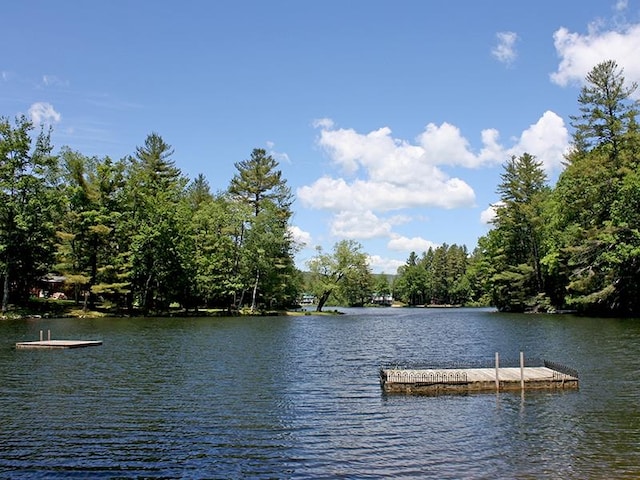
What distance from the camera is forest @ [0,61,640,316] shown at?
5841cm

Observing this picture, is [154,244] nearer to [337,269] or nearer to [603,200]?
[337,269]

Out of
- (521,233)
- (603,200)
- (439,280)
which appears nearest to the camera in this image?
(603,200)

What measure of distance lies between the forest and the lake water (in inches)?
1262

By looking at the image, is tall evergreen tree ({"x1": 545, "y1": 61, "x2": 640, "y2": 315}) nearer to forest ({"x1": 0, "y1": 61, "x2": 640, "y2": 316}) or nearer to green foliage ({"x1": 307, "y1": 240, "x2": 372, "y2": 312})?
forest ({"x1": 0, "y1": 61, "x2": 640, "y2": 316})

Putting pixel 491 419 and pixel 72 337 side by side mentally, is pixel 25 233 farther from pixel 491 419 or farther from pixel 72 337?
pixel 491 419

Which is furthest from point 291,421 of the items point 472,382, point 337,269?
point 337,269

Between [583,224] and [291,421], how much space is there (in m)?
56.1

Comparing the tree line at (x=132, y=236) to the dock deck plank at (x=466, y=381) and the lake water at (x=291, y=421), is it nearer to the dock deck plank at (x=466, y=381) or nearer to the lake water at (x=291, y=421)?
the lake water at (x=291, y=421)

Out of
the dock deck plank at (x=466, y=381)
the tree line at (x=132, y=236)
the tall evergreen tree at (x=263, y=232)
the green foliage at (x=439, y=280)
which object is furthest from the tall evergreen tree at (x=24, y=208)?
the green foliage at (x=439, y=280)

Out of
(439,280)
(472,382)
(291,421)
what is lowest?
(291,421)

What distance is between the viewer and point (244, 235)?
78.6 meters

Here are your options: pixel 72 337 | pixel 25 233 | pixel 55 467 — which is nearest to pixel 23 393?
pixel 55 467

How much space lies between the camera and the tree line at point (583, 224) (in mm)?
55125

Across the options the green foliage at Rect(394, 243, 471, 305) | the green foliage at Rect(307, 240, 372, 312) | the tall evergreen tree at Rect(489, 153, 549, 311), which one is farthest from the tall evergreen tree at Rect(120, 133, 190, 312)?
the green foliage at Rect(394, 243, 471, 305)
